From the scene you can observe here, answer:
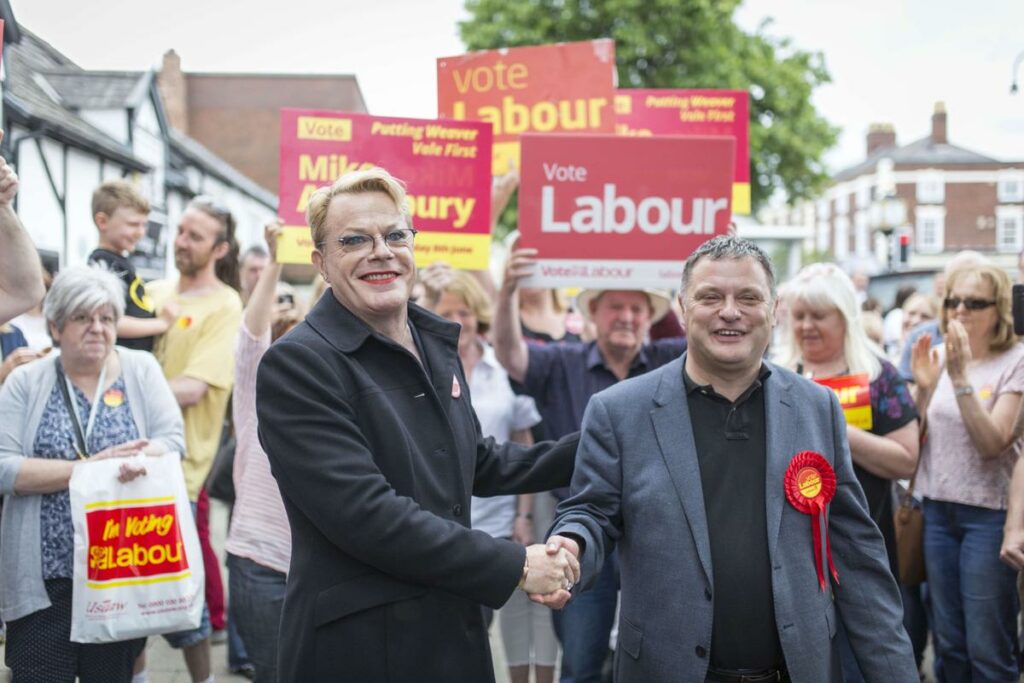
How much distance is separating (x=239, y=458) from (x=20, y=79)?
562 inches

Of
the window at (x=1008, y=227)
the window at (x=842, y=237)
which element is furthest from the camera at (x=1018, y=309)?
the window at (x=842, y=237)

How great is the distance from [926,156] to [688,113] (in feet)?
198

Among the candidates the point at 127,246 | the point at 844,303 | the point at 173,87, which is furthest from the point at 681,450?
the point at 173,87

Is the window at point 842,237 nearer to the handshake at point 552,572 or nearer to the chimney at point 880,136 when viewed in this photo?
the chimney at point 880,136

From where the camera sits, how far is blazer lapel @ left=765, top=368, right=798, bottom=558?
2.80 meters

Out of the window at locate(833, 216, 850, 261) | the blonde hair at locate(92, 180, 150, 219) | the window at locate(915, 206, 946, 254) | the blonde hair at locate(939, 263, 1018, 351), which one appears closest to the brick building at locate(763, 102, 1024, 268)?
the window at locate(915, 206, 946, 254)

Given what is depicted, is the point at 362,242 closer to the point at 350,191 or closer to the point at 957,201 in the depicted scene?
the point at 350,191

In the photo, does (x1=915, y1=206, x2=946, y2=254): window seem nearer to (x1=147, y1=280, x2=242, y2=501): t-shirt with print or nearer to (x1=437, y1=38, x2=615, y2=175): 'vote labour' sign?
(x1=437, y1=38, x2=615, y2=175): 'vote labour' sign

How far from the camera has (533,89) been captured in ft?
18.6

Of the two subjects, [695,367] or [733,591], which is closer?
[733,591]

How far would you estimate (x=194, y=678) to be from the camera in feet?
15.1

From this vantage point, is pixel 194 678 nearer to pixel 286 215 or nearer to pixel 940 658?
pixel 286 215

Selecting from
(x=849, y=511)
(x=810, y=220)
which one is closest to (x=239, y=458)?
(x=849, y=511)

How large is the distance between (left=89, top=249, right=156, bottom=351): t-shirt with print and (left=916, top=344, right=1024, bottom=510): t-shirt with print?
3.81 meters
